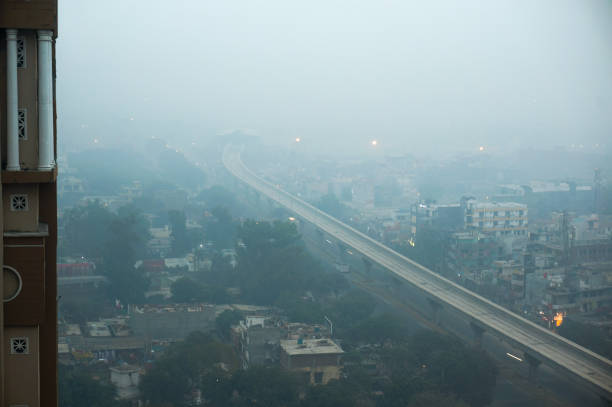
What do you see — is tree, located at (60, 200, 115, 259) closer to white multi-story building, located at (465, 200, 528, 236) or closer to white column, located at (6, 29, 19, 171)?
white multi-story building, located at (465, 200, 528, 236)

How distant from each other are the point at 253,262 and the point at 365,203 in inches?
349

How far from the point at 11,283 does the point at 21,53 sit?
56 cm

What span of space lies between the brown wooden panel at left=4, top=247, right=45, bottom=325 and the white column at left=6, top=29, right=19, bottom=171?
210 millimetres

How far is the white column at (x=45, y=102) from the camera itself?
5.53ft

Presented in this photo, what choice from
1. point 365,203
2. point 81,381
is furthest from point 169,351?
point 365,203

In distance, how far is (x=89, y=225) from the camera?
1310 cm

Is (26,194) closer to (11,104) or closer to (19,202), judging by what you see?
(19,202)

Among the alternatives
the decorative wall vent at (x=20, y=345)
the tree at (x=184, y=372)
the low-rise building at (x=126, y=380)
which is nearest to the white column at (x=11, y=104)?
the decorative wall vent at (x=20, y=345)

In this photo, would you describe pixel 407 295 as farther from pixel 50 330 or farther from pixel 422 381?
pixel 50 330

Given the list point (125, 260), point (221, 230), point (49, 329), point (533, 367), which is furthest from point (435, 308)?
point (49, 329)

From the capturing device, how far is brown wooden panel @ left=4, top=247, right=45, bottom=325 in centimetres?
169

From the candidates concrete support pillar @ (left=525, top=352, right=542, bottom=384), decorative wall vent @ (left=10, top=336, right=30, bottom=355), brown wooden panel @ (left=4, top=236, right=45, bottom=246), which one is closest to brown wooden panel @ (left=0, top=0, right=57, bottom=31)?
brown wooden panel @ (left=4, top=236, right=45, bottom=246)

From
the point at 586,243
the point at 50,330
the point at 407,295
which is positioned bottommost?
the point at 407,295

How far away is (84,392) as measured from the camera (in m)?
5.82
